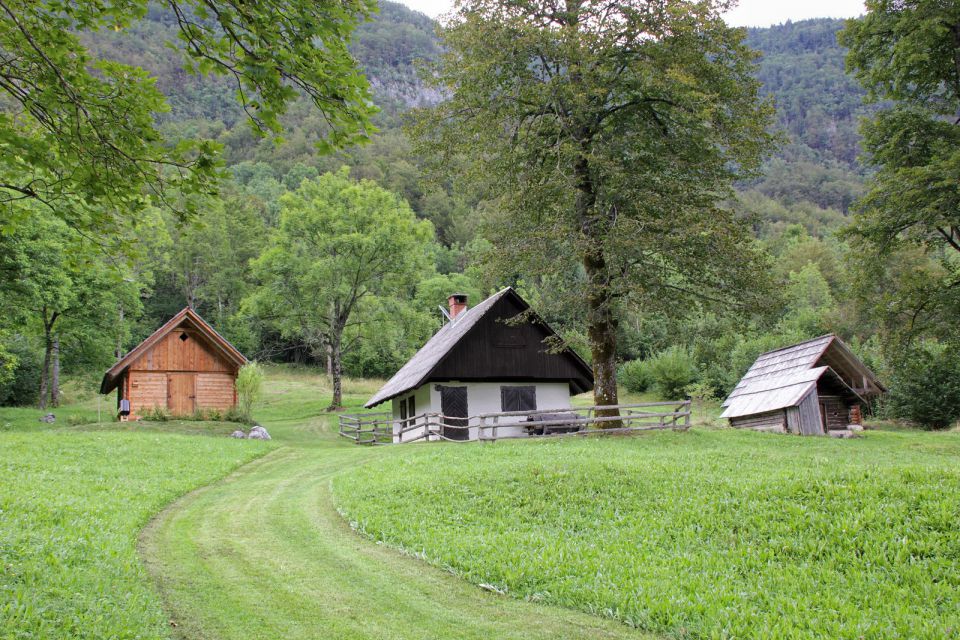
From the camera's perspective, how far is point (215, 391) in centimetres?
3134

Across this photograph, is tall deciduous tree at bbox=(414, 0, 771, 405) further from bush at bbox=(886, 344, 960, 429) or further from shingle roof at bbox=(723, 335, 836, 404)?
bush at bbox=(886, 344, 960, 429)

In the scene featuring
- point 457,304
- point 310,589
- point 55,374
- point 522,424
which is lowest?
point 310,589

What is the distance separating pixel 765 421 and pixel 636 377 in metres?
19.7

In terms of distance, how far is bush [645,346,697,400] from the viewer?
4256cm

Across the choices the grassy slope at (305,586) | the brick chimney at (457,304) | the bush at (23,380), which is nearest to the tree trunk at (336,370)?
the brick chimney at (457,304)

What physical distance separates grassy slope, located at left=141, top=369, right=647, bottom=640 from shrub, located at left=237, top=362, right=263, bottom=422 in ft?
58.6

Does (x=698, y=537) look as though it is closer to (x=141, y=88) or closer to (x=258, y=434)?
(x=141, y=88)

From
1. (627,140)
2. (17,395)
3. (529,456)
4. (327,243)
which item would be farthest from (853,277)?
(17,395)

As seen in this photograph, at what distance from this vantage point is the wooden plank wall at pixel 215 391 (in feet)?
102

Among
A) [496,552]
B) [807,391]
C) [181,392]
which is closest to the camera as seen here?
[496,552]

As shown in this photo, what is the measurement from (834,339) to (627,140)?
14651 millimetres

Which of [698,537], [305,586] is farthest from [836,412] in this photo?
[305,586]

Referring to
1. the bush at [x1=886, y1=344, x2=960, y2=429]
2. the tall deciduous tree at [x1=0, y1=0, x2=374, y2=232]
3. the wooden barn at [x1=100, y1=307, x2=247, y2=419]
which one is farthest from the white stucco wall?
the tall deciduous tree at [x1=0, y1=0, x2=374, y2=232]

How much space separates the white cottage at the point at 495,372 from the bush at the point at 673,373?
644 inches
